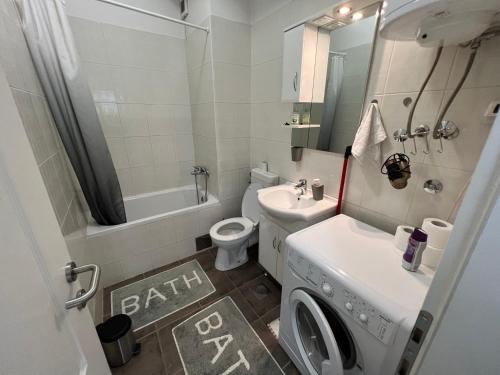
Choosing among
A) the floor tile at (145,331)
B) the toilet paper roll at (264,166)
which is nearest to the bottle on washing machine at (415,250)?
the toilet paper roll at (264,166)

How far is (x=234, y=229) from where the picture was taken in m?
2.10

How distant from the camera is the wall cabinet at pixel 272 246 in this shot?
1.53 metres

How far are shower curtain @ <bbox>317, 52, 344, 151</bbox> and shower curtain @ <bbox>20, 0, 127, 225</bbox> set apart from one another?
1683 mm

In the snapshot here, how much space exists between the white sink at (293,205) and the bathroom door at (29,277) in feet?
3.38

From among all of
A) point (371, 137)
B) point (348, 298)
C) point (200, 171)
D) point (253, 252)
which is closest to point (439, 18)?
point (371, 137)

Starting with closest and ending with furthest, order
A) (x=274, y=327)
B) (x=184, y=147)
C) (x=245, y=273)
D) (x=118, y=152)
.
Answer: (x=274, y=327) → (x=245, y=273) → (x=118, y=152) → (x=184, y=147)

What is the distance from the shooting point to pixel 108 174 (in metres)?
1.68

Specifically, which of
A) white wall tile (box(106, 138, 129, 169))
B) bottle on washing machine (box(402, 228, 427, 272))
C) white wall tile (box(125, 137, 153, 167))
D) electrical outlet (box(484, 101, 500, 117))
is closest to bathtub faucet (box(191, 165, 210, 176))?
white wall tile (box(125, 137, 153, 167))

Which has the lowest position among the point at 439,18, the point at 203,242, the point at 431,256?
the point at 203,242

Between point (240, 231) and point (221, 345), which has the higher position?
point (240, 231)

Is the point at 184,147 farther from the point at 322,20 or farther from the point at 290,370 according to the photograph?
the point at 290,370

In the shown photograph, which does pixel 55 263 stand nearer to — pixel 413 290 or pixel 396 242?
pixel 413 290

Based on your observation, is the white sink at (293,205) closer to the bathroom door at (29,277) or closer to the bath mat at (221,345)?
the bath mat at (221,345)

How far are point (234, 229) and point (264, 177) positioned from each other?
0.63 m
